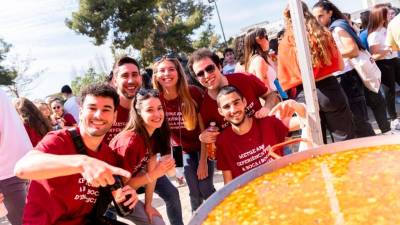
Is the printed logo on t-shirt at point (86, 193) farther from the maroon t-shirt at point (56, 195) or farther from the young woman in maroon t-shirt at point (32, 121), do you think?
the young woman in maroon t-shirt at point (32, 121)

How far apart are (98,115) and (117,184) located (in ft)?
1.49

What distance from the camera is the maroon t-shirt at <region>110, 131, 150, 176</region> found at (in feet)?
8.54

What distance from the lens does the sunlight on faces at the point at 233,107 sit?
2.66 meters

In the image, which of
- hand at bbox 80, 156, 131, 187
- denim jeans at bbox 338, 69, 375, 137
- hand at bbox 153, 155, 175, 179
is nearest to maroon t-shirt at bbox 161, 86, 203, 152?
hand at bbox 153, 155, 175, 179

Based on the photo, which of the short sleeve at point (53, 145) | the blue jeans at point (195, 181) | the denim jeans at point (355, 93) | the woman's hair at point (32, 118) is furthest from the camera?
the woman's hair at point (32, 118)

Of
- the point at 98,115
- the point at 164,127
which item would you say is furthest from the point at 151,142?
the point at 98,115

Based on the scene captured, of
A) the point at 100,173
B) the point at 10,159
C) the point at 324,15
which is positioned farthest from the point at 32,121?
the point at 324,15

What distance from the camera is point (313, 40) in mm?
3016

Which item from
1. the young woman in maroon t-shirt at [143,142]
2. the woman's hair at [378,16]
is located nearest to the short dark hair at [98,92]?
the young woman in maroon t-shirt at [143,142]

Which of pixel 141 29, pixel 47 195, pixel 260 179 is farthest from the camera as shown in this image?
pixel 141 29

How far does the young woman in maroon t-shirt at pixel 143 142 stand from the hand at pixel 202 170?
0.38m

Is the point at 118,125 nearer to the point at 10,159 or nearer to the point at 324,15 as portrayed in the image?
the point at 10,159

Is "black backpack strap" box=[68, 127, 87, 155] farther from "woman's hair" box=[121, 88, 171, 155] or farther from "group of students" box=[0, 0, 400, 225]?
"woman's hair" box=[121, 88, 171, 155]

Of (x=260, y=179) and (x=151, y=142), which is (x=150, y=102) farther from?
(x=260, y=179)
